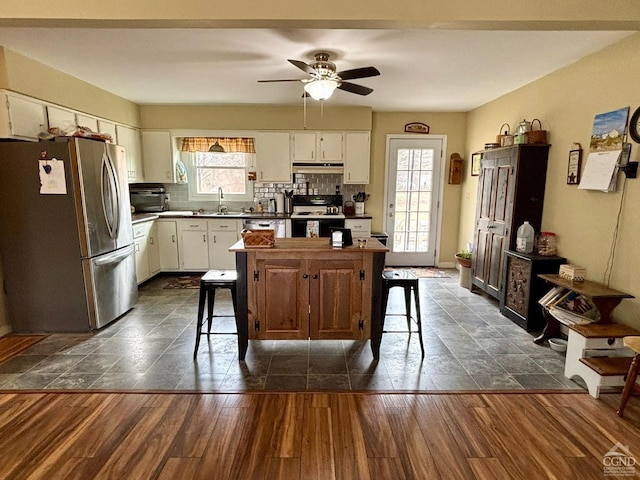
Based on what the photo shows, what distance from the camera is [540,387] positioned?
250cm

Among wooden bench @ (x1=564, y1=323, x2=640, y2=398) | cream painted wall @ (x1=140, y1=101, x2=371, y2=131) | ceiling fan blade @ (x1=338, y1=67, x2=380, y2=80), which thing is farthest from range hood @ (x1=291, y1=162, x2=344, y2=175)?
wooden bench @ (x1=564, y1=323, x2=640, y2=398)

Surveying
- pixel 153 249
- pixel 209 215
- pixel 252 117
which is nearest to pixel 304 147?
pixel 252 117

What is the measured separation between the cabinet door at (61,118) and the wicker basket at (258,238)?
7.58ft

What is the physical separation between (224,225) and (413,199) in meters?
3.04

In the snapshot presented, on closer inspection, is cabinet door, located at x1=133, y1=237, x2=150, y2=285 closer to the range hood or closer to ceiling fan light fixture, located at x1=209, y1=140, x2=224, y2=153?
ceiling fan light fixture, located at x1=209, y1=140, x2=224, y2=153

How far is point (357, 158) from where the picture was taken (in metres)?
5.38

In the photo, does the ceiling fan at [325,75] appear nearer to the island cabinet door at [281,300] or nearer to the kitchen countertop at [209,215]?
the island cabinet door at [281,300]

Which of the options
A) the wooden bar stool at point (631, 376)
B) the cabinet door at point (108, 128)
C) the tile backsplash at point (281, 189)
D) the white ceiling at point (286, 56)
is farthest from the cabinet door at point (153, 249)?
the wooden bar stool at point (631, 376)

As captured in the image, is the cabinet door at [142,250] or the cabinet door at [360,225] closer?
A: the cabinet door at [142,250]

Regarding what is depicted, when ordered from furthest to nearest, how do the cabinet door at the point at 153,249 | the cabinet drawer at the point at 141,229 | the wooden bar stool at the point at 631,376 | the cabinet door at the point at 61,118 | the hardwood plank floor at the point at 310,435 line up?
the cabinet door at the point at 153,249
the cabinet drawer at the point at 141,229
the cabinet door at the point at 61,118
the wooden bar stool at the point at 631,376
the hardwood plank floor at the point at 310,435

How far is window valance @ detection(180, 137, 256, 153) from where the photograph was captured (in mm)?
5367

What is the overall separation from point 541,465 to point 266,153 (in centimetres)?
473

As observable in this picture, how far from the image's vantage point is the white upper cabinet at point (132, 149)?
15.6 ft

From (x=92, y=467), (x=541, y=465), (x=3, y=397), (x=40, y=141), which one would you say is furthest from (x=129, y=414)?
(x=40, y=141)
